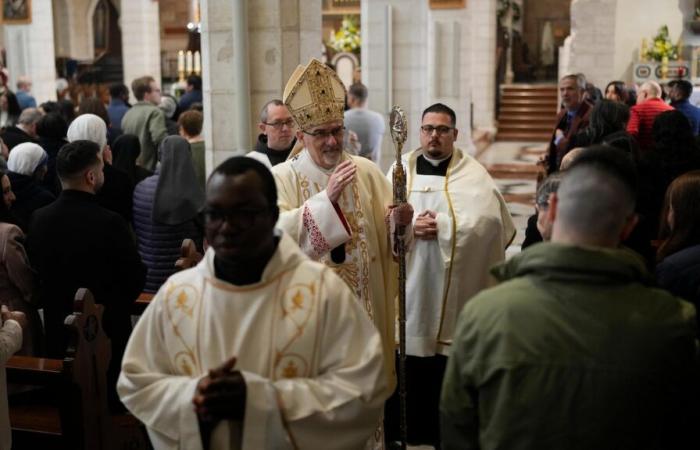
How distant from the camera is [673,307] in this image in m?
2.06

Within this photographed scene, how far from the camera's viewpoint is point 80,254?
401 centimetres

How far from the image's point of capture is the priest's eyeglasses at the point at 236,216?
2.21 meters

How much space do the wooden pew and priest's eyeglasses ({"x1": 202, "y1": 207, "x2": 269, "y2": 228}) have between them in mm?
1626

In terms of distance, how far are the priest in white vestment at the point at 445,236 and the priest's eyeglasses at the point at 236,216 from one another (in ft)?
7.53

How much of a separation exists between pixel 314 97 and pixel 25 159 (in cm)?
259

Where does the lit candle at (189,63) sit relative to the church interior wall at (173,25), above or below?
below

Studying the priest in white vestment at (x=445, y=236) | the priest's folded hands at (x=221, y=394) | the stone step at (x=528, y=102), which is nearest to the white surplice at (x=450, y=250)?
the priest in white vestment at (x=445, y=236)

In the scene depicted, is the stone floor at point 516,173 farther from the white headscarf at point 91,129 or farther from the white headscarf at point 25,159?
the white headscarf at point 25,159

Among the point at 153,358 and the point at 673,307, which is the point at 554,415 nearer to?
the point at 673,307

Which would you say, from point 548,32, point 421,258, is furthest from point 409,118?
point 548,32

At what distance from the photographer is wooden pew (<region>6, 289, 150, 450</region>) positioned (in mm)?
3646

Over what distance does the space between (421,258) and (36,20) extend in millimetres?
12687

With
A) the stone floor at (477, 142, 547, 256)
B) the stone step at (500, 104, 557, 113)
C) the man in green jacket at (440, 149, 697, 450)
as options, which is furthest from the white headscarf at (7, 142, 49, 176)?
the stone step at (500, 104, 557, 113)

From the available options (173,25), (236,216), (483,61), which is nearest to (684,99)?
(236,216)
